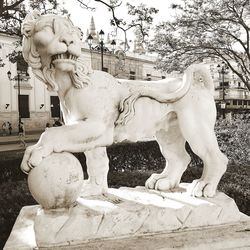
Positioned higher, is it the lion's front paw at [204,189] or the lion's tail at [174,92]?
the lion's tail at [174,92]

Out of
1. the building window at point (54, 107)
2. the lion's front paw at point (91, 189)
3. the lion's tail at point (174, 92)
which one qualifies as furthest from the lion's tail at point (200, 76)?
the building window at point (54, 107)

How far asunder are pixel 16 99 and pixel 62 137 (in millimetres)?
23639

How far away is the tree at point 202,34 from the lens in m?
11.8

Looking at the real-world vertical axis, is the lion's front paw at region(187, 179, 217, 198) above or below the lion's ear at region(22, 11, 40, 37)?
below

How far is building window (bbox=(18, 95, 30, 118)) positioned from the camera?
2492 cm

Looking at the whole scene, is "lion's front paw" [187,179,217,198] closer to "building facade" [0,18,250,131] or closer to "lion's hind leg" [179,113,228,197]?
"lion's hind leg" [179,113,228,197]

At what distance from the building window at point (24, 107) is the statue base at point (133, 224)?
23.4m

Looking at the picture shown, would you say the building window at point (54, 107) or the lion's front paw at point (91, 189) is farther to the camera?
Answer: the building window at point (54, 107)

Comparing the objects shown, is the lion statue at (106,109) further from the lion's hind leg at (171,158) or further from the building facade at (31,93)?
the building facade at (31,93)

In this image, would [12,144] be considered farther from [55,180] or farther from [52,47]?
[55,180]

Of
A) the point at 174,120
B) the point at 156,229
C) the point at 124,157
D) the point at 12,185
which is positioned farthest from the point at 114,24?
the point at 156,229

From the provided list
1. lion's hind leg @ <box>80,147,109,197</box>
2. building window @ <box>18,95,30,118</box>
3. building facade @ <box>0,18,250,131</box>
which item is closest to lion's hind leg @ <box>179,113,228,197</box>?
lion's hind leg @ <box>80,147,109,197</box>

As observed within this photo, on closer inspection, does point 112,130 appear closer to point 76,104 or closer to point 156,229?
point 76,104

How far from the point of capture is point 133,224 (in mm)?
2098
